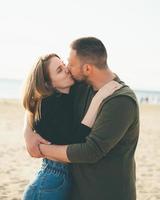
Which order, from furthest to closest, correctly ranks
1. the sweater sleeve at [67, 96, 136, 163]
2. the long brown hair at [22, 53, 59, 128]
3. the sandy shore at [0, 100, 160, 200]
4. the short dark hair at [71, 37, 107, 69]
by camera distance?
1. the sandy shore at [0, 100, 160, 200]
2. the long brown hair at [22, 53, 59, 128]
3. the short dark hair at [71, 37, 107, 69]
4. the sweater sleeve at [67, 96, 136, 163]

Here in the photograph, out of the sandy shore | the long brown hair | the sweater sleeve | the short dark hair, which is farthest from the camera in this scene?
the sandy shore

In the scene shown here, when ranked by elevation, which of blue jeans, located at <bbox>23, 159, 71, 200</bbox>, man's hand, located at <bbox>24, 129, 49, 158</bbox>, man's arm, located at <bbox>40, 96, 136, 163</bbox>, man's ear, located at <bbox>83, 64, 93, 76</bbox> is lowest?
blue jeans, located at <bbox>23, 159, 71, 200</bbox>

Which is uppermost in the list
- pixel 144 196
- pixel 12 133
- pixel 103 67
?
pixel 103 67

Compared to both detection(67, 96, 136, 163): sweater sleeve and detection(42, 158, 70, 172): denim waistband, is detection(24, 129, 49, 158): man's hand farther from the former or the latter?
detection(67, 96, 136, 163): sweater sleeve

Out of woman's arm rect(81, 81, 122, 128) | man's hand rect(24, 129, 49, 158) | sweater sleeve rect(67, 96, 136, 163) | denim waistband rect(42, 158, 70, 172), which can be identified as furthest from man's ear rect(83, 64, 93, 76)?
denim waistband rect(42, 158, 70, 172)

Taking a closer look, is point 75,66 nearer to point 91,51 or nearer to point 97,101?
point 91,51

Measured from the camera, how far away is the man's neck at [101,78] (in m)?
3.81

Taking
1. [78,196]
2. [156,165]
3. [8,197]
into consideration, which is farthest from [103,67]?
[156,165]

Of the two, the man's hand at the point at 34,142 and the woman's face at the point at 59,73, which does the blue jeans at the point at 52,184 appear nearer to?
the man's hand at the point at 34,142

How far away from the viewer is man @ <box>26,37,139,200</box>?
365 cm

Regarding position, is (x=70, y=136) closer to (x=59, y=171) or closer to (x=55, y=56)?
(x=59, y=171)

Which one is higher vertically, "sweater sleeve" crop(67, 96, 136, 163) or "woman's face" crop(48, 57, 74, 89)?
"woman's face" crop(48, 57, 74, 89)

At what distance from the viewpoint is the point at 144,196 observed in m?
9.43

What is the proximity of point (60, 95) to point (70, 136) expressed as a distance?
0.33 metres
